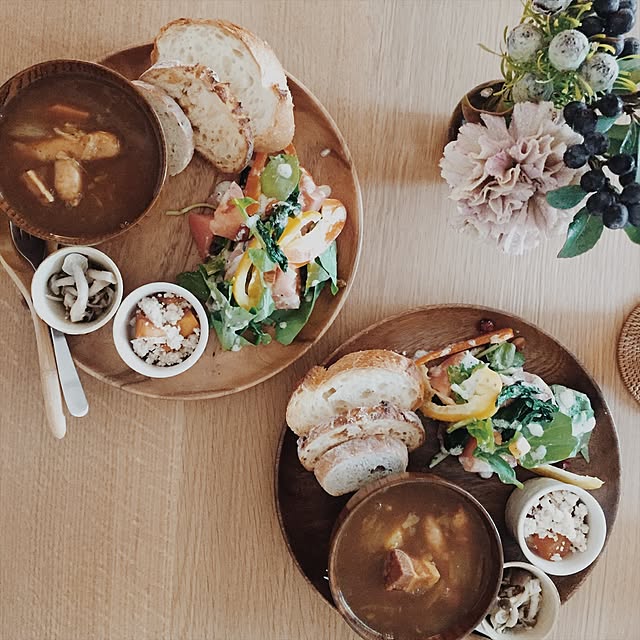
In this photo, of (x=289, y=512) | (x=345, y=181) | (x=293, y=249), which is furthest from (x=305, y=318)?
(x=289, y=512)

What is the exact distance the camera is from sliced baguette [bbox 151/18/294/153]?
154 centimetres

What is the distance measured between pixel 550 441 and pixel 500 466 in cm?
12

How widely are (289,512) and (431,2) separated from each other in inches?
46.8

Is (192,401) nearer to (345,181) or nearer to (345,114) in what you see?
(345,181)

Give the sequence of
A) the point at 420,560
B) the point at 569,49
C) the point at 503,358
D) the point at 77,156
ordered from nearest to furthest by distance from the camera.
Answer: the point at 569,49 → the point at 77,156 → the point at 420,560 → the point at 503,358

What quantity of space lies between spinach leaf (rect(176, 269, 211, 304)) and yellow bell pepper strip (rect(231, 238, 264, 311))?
0.25ft

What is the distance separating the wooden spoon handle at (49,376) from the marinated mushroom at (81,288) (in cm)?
7

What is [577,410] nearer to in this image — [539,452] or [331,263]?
[539,452]

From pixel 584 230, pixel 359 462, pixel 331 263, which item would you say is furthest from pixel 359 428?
pixel 584 230

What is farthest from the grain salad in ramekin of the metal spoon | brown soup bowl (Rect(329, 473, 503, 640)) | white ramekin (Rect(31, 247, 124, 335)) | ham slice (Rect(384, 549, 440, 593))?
ham slice (Rect(384, 549, 440, 593))

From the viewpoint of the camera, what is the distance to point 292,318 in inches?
65.1

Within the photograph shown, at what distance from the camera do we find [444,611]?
5.23 ft

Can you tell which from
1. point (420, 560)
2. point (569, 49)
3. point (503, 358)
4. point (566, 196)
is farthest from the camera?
point (503, 358)

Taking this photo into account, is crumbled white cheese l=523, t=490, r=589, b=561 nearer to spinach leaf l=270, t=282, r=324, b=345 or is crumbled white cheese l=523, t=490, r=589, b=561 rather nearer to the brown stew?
the brown stew
